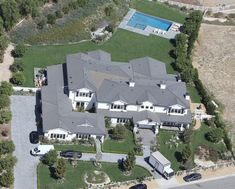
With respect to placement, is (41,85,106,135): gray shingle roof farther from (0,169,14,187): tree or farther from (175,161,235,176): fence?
(175,161,235,176): fence

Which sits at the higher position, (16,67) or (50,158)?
(16,67)

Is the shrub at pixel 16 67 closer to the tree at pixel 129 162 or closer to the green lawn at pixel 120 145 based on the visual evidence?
Answer: the green lawn at pixel 120 145

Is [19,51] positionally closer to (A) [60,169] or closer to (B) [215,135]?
(A) [60,169]

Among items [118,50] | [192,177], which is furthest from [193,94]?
[192,177]

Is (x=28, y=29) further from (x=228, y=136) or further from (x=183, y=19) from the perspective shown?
(x=228, y=136)

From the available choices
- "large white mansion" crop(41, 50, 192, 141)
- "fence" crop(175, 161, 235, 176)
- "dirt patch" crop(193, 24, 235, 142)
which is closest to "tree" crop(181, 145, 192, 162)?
"fence" crop(175, 161, 235, 176)

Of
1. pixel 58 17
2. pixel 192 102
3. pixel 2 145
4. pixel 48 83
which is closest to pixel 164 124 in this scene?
pixel 192 102

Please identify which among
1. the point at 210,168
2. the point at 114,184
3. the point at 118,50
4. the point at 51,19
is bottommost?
the point at 114,184
